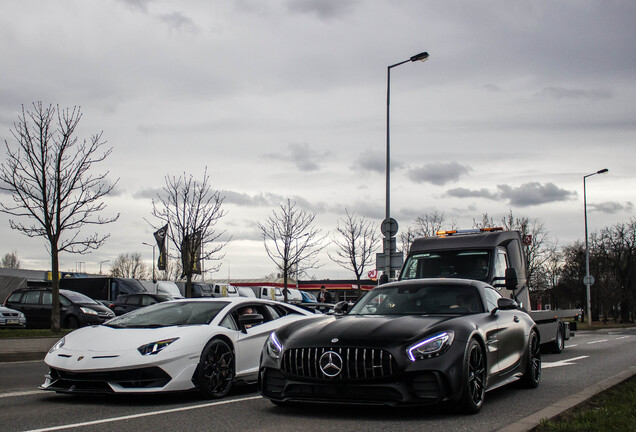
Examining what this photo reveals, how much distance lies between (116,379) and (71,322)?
57.7ft

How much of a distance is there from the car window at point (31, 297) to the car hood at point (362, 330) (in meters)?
20.6

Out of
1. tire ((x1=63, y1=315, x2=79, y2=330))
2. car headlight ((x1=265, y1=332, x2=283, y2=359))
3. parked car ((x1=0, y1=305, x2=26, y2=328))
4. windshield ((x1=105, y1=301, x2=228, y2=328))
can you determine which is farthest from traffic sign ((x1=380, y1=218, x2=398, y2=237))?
car headlight ((x1=265, y1=332, x2=283, y2=359))

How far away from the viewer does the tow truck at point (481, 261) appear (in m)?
13.9

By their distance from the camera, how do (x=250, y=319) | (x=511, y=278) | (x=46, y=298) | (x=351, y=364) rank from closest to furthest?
1. (x=351, y=364)
2. (x=250, y=319)
3. (x=511, y=278)
4. (x=46, y=298)

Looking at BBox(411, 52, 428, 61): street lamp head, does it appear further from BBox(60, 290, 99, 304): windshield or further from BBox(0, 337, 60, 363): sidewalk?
BBox(0, 337, 60, 363): sidewalk

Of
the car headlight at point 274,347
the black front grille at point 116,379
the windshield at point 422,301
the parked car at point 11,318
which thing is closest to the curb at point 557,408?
the windshield at point 422,301

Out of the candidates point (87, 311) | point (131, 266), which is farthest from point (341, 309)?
point (131, 266)

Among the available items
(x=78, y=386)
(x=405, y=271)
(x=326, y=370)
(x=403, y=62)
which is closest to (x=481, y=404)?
(x=326, y=370)

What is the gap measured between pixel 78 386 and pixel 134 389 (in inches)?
25.4

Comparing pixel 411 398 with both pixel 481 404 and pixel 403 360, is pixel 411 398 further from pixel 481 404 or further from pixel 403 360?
pixel 481 404

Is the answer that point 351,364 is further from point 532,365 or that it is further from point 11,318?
point 11,318

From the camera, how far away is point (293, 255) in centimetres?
3838

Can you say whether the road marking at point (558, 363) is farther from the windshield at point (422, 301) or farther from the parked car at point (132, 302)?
the parked car at point (132, 302)

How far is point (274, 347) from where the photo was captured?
7.20m
